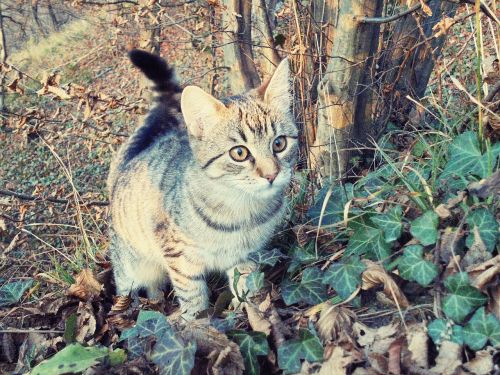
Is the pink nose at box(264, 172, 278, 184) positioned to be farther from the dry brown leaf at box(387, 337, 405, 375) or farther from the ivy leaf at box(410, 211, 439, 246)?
the dry brown leaf at box(387, 337, 405, 375)

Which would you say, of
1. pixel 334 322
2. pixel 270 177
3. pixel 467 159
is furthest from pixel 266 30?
pixel 334 322

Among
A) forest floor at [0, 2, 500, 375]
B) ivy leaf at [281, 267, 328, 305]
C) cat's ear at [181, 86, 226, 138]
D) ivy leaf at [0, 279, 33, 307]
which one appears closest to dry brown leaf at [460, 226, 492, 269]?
forest floor at [0, 2, 500, 375]

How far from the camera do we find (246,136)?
10.1 feet

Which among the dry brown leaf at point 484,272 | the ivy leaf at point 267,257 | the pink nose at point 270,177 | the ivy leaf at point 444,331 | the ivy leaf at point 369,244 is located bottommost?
the ivy leaf at point 267,257

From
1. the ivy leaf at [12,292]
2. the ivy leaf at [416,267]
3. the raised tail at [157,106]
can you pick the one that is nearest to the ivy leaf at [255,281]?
the ivy leaf at [416,267]

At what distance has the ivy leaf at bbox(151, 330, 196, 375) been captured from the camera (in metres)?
2.46

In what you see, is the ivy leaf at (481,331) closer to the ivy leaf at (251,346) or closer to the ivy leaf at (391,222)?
the ivy leaf at (391,222)

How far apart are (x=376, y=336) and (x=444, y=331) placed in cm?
31

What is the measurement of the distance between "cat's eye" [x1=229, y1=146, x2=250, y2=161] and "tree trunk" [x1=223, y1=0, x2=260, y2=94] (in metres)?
2.17

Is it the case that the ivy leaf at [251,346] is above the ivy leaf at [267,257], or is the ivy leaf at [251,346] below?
below

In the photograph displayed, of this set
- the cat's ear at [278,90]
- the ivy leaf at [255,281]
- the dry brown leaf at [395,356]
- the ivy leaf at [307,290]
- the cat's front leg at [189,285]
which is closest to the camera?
the dry brown leaf at [395,356]

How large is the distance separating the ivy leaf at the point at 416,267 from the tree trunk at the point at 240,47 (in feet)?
10.0

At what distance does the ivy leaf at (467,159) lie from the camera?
9.07ft

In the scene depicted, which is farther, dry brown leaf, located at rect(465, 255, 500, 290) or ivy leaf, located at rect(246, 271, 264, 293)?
ivy leaf, located at rect(246, 271, 264, 293)
